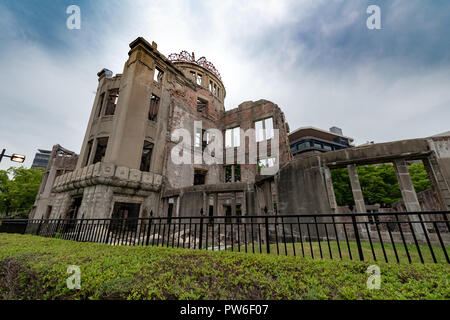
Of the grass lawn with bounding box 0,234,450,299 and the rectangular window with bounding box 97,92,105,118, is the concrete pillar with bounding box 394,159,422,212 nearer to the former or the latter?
the grass lawn with bounding box 0,234,450,299

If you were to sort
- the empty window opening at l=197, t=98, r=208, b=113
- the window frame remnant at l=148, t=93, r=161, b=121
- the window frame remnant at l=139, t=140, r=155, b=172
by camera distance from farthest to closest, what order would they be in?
the empty window opening at l=197, t=98, r=208, b=113
the window frame remnant at l=148, t=93, r=161, b=121
the window frame remnant at l=139, t=140, r=155, b=172

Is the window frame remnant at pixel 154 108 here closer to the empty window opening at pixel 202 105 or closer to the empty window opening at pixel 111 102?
the empty window opening at pixel 111 102

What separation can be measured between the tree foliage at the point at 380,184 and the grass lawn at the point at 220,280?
883 inches

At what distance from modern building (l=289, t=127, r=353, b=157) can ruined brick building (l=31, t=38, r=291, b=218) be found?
26.6m

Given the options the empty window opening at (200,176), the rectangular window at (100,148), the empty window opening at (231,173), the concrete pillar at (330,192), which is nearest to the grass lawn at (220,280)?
the concrete pillar at (330,192)

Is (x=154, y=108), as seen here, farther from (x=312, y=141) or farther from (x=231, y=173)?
(x=312, y=141)

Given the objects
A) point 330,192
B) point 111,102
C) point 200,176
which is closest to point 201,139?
point 200,176

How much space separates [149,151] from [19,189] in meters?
23.0

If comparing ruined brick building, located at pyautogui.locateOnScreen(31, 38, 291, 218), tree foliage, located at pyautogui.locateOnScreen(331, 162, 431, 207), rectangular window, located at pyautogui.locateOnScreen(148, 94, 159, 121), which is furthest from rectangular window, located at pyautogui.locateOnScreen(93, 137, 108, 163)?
tree foliage, located at pyautogui.locateOnScreen(331, 162, 431, 207)

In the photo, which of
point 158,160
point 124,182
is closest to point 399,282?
point 124,182

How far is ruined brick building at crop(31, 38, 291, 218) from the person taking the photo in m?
12.1

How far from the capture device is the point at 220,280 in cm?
242
